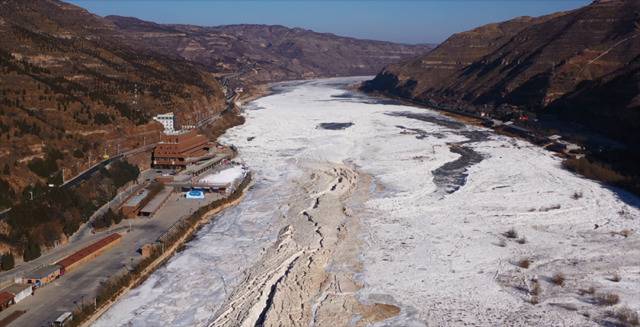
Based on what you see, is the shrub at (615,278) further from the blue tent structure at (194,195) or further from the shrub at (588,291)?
the blue tent structure at (194,195)

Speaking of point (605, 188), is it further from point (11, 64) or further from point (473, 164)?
point (11, 64)

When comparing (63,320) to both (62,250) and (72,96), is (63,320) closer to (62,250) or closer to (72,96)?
(62,250)

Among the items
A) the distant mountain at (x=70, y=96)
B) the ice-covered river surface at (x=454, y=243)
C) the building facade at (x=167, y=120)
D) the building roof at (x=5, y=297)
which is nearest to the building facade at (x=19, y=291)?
the building roof at (x=5, y=297)

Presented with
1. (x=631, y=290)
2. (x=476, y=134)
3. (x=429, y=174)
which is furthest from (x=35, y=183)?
(x=476, y=134)

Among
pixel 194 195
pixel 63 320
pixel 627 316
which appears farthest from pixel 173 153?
pixel 627 316

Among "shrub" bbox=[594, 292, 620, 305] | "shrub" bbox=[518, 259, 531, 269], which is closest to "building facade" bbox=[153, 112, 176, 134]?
"shrub" bbox=[518, 259, 531, 269]

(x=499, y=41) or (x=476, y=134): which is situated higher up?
(x=499, y=41)
